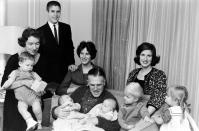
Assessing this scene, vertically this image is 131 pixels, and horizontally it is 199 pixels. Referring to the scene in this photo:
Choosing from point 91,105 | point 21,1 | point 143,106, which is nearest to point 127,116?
point 143,106

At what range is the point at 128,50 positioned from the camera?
168 inches

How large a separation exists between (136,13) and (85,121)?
2159 mm

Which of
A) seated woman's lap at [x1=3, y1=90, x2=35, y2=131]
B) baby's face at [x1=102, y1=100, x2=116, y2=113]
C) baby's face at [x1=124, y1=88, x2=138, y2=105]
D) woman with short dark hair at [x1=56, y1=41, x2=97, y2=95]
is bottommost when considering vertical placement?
seated woman's lap at [x1=3, y1=90, x2=35, y2=131]

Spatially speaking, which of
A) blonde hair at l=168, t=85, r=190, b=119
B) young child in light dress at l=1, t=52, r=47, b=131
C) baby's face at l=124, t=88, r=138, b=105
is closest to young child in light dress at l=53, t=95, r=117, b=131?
baby's face at l=124, t=88, r=138, b=105

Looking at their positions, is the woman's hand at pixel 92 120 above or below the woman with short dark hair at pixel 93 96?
below

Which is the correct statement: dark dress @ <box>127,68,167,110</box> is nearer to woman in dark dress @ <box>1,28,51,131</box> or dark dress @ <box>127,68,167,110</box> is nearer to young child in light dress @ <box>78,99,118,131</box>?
young child in light dress @ <box>78,99,118,131</box>

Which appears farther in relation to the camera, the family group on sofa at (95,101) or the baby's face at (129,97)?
the baby's face at (129,97)

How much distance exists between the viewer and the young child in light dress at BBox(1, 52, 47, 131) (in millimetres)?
2611

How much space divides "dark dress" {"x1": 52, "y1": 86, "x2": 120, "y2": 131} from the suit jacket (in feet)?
3.06

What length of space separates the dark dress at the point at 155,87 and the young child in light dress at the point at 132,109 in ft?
0.45

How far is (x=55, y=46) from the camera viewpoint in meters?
3.58

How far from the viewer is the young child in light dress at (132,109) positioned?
246 cm

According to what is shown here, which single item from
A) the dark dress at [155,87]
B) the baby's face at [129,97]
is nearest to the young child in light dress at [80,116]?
the baby's face at [129,97]

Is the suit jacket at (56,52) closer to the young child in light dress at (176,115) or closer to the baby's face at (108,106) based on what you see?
the baby's face at (108,106)
